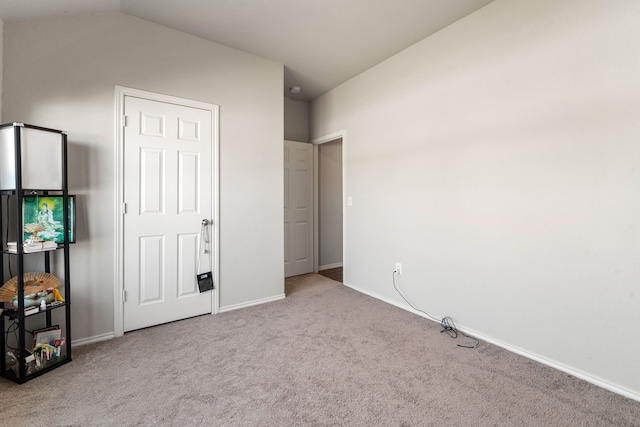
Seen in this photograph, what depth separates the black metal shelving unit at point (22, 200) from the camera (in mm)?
1755

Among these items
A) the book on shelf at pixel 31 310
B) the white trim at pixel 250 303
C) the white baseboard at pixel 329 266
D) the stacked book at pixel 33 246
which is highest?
the stacked book at pixel 33 246

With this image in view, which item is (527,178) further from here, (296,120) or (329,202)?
(296,120)

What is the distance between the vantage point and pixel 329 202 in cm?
480

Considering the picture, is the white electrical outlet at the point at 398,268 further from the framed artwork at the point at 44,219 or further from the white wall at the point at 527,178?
the framed artwork at the point at 44,219

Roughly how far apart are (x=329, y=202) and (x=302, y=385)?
10.8 ft

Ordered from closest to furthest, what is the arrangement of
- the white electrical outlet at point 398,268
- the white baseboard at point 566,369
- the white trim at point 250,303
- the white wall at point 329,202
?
the white baseboard at point 566,369 → the white trim at point 250,303 → the white electrical outlet at point 398,268 → the white wall at point 329,202

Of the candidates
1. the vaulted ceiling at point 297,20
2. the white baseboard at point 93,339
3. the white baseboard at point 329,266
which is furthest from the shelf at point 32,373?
the white baseboard at point 329,266

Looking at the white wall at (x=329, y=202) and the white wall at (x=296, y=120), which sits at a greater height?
the white wall at (x=296, y=120)

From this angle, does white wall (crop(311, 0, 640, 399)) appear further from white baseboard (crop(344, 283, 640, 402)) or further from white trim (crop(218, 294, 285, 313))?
white trim (crop(218, 294, 285, 313))

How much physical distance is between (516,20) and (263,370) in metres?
3.09

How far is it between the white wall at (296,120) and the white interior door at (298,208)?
0.61 feet

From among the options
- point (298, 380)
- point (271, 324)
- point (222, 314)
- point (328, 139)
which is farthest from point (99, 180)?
point (328, 139)

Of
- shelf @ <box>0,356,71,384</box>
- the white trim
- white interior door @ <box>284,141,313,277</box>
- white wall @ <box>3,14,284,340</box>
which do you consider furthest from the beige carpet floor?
white interior door @ <box>284,141,313,277</box>

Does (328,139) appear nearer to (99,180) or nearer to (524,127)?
(524,127)
